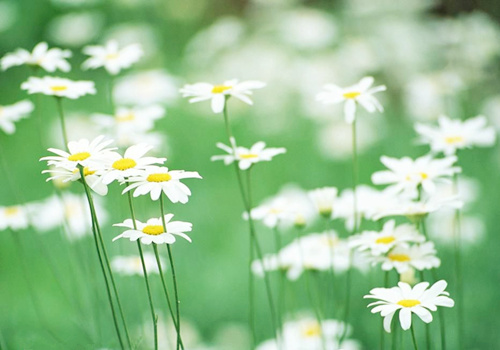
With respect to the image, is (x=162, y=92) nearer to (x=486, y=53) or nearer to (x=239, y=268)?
(x=239, y=268)

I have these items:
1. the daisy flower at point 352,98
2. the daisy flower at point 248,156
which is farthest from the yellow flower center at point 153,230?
the daisy flower at point 352,98

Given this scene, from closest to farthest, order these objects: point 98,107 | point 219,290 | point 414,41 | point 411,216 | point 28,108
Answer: point 411,216 → point 28,108 → point 219,290 → point 414,41 → point 98,107

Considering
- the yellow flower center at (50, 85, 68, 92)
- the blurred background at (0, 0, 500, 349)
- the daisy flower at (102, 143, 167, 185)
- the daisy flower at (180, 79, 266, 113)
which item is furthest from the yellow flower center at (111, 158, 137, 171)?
the blurred background at (0, 0, 500, 349)

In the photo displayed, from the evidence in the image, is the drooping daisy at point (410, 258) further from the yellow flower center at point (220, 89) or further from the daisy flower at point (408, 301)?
the yellow flower center at point (220, 89)

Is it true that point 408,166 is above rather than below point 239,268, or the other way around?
above

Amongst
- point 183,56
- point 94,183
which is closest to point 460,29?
point 94,183

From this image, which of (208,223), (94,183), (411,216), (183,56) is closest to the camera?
(94,183)

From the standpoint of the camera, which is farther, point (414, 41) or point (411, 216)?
point (414, 41)
